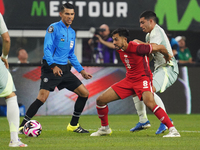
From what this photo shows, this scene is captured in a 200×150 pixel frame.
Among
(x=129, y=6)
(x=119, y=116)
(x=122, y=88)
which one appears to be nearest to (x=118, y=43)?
(x=122, y=88)

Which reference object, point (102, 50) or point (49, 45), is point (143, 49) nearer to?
point (49, 45)

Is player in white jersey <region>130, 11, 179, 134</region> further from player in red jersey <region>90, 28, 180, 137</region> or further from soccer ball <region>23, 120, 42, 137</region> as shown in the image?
soccer ball <region>23, 120, 42, 137</region>

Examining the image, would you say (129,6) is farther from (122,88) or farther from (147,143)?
(147,143)

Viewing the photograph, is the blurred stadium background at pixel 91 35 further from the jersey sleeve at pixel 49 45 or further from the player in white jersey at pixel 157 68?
the player in white jersey at pixel 157 68

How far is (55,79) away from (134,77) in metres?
1.48

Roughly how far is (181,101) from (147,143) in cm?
694

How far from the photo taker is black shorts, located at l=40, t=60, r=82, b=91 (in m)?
7.81

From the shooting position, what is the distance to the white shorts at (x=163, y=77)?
24.6ft

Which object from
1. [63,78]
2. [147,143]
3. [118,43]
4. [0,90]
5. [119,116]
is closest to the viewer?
[0,90]

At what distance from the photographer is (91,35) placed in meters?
13.5

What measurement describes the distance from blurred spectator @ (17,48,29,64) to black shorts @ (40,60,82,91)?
5073mm

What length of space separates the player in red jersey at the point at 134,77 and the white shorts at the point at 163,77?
38 centimetres

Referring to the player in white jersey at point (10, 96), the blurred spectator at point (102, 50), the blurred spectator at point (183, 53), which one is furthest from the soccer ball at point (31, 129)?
the blurred spectator at point (183, 53)

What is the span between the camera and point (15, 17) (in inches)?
536
